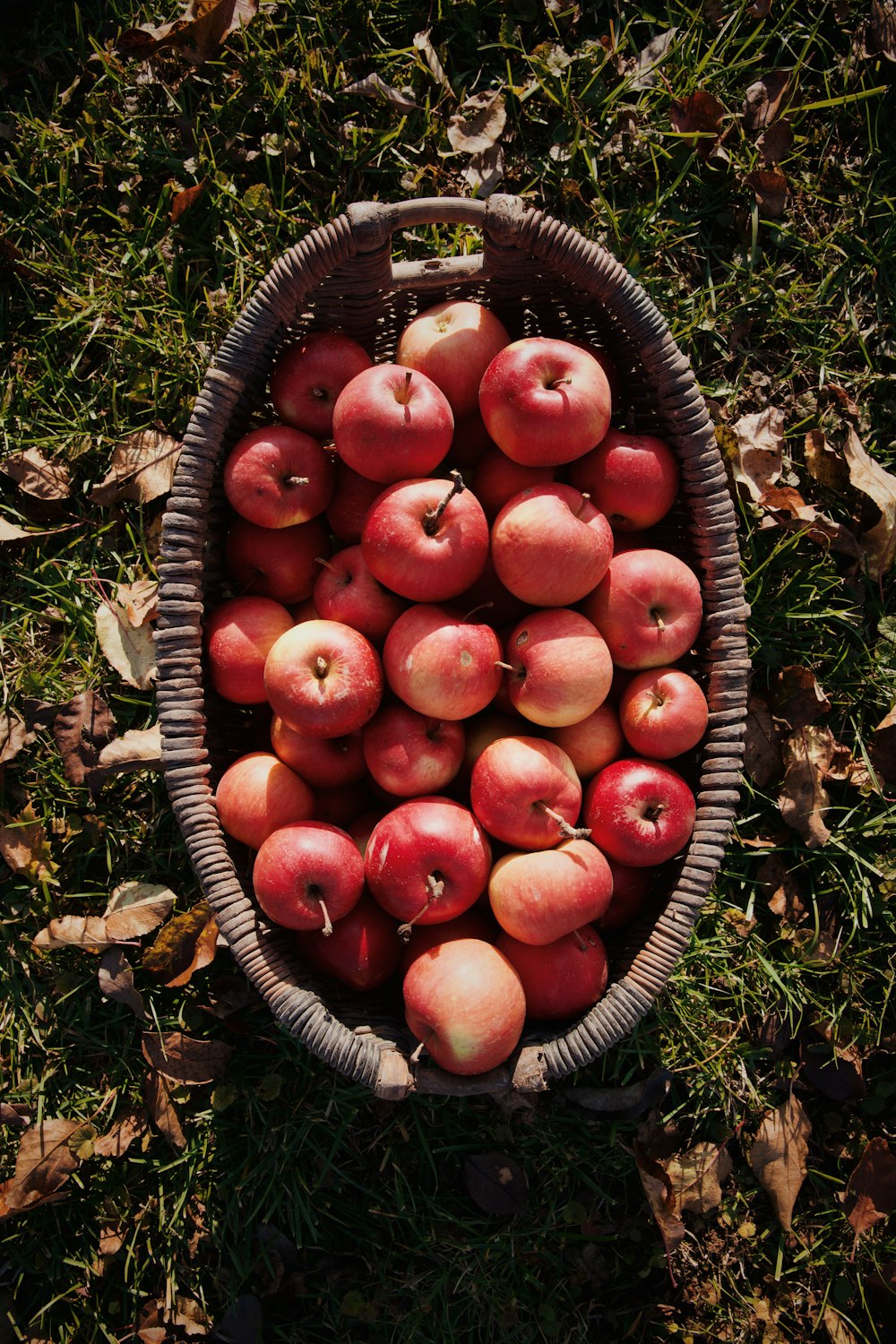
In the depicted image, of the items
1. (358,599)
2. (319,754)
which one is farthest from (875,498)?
(319,754)

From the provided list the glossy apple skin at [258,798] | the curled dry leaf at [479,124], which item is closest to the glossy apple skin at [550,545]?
the glossy apple skin at [258,798]

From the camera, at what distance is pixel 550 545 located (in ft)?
7.63

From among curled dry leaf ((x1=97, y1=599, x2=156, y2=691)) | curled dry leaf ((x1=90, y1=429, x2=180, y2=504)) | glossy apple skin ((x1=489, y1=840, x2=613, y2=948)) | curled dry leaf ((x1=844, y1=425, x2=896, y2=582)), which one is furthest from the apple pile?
curled dry leaf ((x1=844, y1=425, x2=896, y2=582))

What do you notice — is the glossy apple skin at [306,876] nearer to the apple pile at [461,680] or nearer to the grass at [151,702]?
the apple pile at [461,680]

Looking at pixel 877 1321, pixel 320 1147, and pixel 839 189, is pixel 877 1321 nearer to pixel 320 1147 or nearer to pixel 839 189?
pixel 320 1147

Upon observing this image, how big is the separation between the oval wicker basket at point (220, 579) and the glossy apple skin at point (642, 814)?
0.09 m

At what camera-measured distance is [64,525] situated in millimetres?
3365

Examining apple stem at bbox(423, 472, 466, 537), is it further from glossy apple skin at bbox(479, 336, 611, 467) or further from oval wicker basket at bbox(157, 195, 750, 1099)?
oval wicker basket at bbox(157, 195, 750, 1099)

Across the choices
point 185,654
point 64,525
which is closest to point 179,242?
point 64,525

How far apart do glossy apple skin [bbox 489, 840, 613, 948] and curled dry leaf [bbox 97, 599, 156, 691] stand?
1555mm

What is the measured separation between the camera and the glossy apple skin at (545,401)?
2359 mm

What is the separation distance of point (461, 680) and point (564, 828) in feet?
1.54

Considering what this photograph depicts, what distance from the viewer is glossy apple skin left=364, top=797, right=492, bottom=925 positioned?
2.27 m

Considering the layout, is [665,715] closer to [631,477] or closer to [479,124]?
[631,477]
